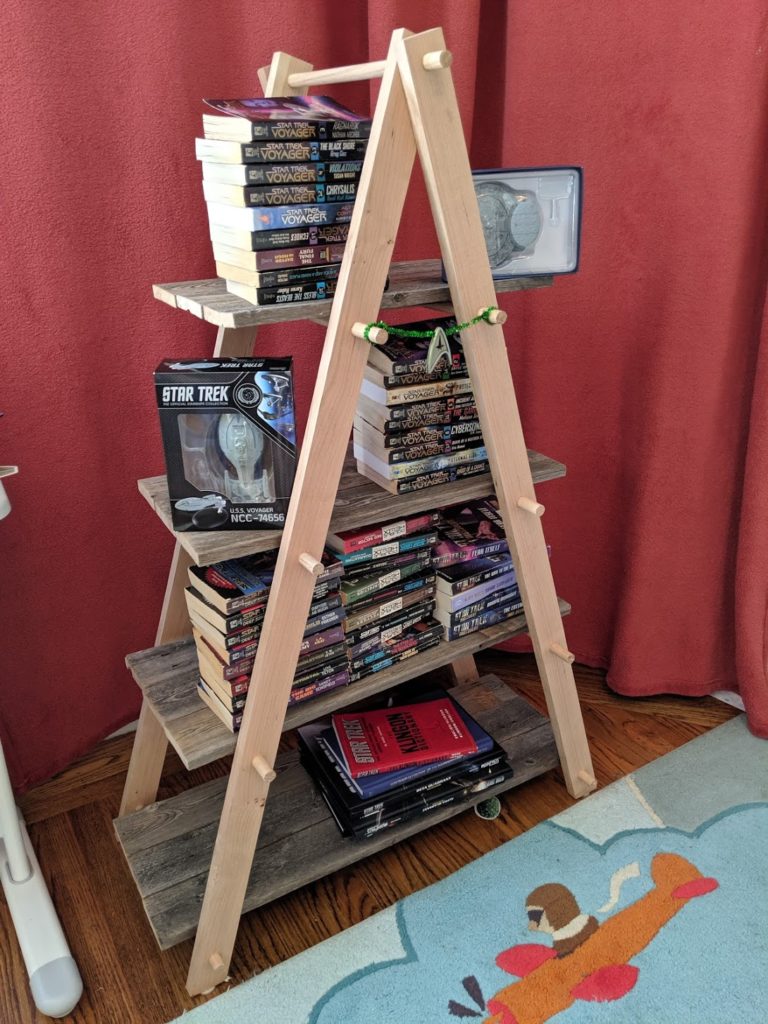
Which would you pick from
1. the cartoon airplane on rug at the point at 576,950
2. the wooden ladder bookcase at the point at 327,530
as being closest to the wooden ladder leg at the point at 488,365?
the wooden ladder bookcase at the point at 327,530

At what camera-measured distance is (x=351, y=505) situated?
1.25m

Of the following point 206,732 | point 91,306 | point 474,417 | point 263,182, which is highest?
point 263,182

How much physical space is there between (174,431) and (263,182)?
34 centimetres

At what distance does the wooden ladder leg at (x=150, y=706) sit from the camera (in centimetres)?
133

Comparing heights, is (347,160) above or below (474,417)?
above

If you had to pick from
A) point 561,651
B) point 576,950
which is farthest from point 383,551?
point 576,950

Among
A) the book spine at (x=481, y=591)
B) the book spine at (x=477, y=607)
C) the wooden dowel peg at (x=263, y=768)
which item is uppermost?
the book spine at (x=481, y=591)

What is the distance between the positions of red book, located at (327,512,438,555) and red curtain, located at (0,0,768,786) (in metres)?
0.46

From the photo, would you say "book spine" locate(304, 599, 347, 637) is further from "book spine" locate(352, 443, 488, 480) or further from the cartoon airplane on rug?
the cartoon airplane on rug

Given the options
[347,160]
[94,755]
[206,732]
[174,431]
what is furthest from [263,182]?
[94,755]

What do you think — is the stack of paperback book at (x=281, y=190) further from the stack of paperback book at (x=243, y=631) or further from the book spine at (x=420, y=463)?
the stack of paperback book at (x=243, y=631)

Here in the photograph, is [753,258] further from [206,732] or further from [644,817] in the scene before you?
[206,732]

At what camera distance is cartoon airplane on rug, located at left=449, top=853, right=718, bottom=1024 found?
3.95ft

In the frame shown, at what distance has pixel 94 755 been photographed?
67.6 inches
